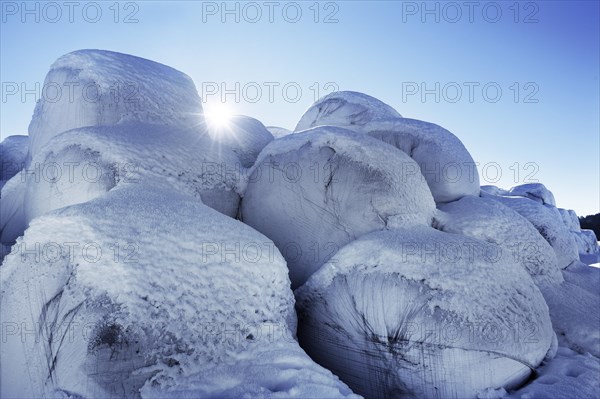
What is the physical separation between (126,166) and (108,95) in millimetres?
710

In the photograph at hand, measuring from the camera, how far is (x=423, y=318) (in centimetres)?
169

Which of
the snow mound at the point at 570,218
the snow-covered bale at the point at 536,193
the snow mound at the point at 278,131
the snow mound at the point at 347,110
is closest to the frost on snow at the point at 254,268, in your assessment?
the snow mound at the point at 347,110

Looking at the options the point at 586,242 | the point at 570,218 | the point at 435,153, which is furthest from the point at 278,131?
the point at 570,218

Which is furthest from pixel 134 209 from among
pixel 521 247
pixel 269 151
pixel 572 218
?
pixel 572 218

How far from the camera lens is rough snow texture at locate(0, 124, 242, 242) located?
2098 mm

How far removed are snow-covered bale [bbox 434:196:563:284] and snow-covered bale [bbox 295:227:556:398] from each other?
1.44 ft

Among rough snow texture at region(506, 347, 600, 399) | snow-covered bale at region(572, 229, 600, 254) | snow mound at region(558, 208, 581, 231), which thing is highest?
rough snow texture at region(506, 347, 600, 399)

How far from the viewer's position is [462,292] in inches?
68.7

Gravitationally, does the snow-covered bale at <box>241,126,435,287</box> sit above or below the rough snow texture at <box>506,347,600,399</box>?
above

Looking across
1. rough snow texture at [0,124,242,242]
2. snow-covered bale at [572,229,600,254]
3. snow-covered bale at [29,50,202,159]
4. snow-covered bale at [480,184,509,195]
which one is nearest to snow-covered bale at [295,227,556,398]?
rough snow texture at [0,124,242,242]

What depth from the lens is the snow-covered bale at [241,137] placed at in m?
2.75

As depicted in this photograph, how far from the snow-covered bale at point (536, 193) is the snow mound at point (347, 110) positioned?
2554 mm

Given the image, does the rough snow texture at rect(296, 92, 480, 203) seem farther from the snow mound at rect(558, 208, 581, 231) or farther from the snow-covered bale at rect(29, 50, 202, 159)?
the snow mound at rect(558, 208, 581, 231)

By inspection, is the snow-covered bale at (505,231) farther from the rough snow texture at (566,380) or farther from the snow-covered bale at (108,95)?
the snow-covered bale at (108,95)
